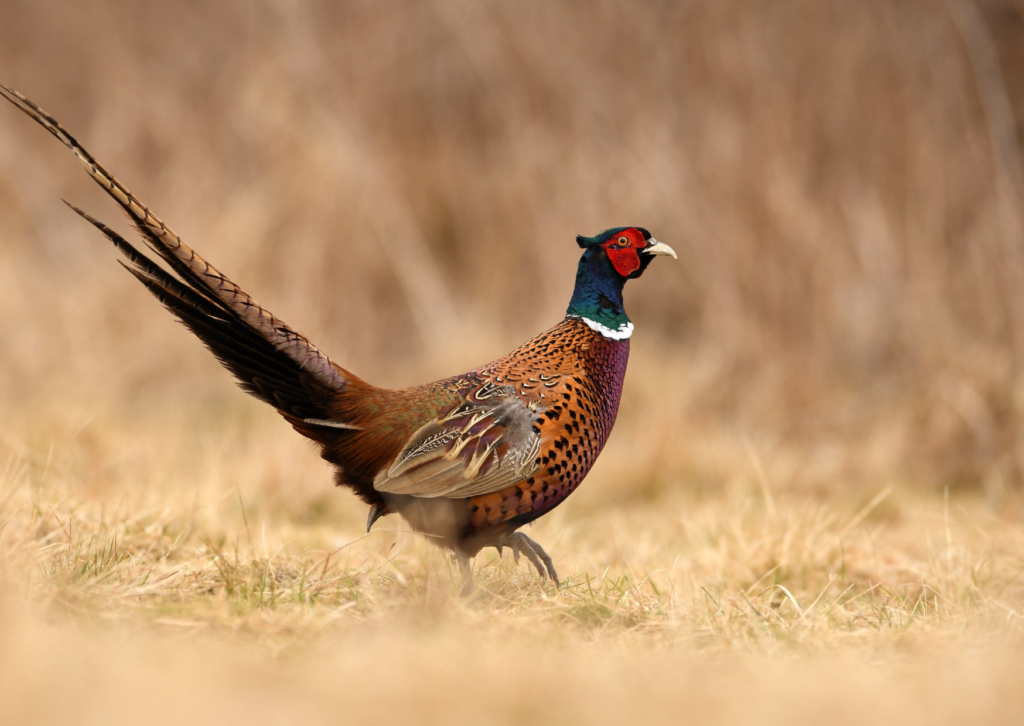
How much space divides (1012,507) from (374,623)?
385cm

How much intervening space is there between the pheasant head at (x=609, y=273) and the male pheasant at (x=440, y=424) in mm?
171

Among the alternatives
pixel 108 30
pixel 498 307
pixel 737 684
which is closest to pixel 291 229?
pixel 498 307

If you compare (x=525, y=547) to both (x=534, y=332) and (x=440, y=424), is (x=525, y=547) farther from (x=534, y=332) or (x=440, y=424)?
(x=534, y=332)

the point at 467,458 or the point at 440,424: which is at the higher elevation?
the point at 440,424

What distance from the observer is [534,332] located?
716cm

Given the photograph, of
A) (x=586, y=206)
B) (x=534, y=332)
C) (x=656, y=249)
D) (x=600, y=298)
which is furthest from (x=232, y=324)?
(x=586, y=206)

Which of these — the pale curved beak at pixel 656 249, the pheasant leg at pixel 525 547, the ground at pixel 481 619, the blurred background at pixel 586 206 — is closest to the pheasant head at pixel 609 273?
the pale curved beak at pixel 656 249

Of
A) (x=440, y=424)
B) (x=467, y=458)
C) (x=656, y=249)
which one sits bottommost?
(x=467, y=458)

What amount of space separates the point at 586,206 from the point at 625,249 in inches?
144

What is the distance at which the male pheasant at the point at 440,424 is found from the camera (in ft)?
9.91

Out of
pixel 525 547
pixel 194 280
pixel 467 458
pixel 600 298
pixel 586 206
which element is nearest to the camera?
pixel 194 280

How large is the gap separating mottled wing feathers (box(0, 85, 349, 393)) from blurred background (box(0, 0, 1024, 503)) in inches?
111

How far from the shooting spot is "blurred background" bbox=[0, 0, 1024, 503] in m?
6.07

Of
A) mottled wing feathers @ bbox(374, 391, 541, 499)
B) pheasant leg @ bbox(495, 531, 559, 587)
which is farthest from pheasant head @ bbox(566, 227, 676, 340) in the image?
pheasant leg @ bbox(495, 531, 559, 587)
